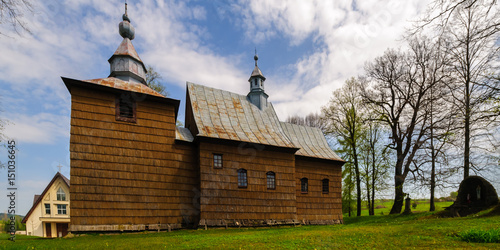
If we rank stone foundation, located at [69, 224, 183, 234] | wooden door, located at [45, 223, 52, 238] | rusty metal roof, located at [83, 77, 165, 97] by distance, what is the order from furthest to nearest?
1. wooden door, located at [45, 223, 52, 238]
2. rusty metal roof, located at [83, 77, 165, 97]
3. stone foundation, located at [69, 224, 183, 234]

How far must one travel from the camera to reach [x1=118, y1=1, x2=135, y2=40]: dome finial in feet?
62.9

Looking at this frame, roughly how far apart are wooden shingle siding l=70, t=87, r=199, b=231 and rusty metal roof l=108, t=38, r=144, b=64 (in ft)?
14.7

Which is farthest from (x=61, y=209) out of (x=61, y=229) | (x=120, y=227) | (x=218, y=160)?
(x=218, y=160)

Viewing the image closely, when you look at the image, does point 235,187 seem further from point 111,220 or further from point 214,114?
point 111,220

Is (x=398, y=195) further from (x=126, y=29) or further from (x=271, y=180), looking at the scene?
(x=126, y=29)

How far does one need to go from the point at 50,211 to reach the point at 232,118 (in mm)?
17796

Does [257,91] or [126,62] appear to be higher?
[126,62]

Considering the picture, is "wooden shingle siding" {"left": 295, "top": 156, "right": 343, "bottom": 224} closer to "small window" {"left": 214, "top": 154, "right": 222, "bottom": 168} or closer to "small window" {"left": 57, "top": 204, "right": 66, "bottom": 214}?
"small window" {"left": 214, "top": 154, "right": 222, "bottom": 168}

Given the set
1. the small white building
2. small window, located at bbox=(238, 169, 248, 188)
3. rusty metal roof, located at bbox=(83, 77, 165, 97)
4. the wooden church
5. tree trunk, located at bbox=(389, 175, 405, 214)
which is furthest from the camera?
tree trunk, located at bbox=(389, 175, 405, 214)

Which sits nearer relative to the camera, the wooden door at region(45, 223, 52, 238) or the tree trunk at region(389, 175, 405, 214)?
the tree trunk at region(389, 175, 405, 214)

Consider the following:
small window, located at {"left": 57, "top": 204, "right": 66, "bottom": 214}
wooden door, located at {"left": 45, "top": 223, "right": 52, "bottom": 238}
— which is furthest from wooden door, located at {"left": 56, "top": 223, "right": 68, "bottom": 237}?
small window, located at {"left": 57, "top": 204, "right": 66, "bottom": 214}

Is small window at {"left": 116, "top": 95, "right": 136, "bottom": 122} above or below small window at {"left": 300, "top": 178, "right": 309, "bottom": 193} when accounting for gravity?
above

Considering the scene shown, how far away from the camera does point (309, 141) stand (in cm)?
2369

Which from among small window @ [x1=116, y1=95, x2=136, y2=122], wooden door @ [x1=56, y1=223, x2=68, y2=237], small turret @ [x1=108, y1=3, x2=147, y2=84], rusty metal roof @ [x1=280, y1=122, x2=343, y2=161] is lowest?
wooden door @ [x1=56, y1=223, x2=68, y2=237]
